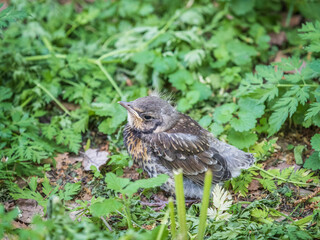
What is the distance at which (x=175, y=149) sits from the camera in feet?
12.8

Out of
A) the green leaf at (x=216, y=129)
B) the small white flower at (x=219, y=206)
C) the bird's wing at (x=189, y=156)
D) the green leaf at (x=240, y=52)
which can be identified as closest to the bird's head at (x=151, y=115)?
the bird's wing at (x=189, y=156)

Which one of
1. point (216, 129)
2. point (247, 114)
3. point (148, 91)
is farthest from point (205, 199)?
point (148, 91)

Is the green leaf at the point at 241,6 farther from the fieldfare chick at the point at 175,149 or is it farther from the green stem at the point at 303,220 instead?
the green stem at the point at 303,220

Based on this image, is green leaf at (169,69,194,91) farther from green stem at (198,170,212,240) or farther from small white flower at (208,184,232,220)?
green stem at (198,170,212,240)

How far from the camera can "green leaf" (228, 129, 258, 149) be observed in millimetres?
4285

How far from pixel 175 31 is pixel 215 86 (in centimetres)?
109

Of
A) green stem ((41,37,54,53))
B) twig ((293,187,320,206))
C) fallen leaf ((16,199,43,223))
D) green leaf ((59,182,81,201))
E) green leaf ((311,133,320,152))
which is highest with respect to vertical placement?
green stem ((41,37,54,53))

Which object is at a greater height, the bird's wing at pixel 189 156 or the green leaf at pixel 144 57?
the green leaf at pixel 144 57

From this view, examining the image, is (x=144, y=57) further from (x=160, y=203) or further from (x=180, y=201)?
(x=180, y=201)

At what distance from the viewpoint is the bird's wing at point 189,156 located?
3.89m

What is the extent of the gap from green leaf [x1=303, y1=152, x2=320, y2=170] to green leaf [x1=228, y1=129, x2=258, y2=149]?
1.93 ft

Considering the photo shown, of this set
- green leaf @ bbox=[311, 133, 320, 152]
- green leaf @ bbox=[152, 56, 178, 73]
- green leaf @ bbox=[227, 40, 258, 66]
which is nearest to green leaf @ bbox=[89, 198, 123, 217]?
green leaf @ bbox=[311, 133, 320, 152]

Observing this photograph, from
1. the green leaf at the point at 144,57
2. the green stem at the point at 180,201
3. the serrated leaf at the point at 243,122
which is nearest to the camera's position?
the green stem at the point at 180,201

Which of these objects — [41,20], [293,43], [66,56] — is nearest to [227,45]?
[293,43]
